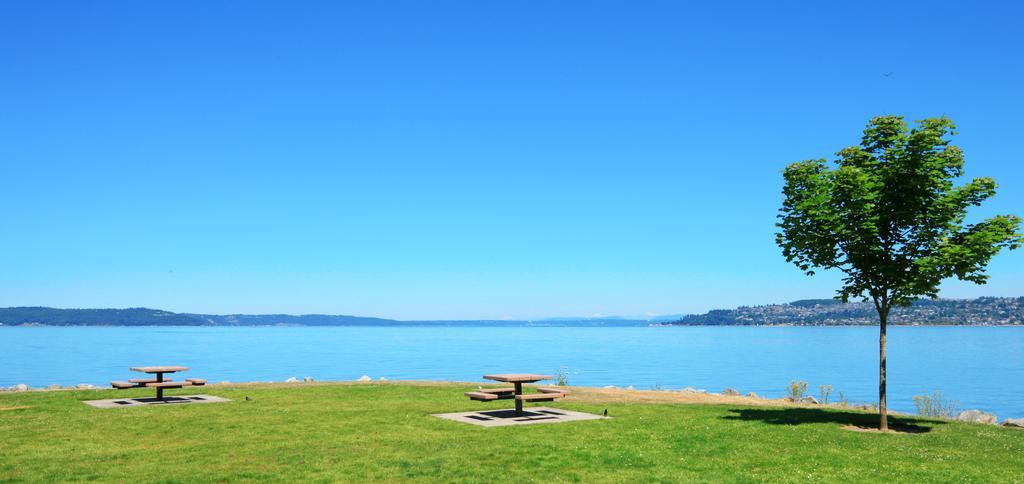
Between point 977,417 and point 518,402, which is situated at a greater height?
point 518,402

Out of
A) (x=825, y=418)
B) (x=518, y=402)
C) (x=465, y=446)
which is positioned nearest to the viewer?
(x=465, y=446)

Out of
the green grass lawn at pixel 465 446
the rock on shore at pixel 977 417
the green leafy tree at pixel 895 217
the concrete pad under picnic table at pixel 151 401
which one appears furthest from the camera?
the rock on shore at pixel 977 417

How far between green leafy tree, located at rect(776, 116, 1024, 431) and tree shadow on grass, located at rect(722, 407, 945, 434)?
0.69m

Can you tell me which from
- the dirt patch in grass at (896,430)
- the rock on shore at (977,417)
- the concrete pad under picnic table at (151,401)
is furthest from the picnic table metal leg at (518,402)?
the rock on shore at (977,417)

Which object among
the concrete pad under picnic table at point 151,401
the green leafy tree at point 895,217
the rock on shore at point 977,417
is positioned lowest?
the rock on shore at point 977,417

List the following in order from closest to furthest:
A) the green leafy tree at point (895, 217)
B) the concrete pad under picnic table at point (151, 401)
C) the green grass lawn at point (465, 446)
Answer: the green grass lawn at point (465, 446) → the green leafy tree at point (895, 217) → the concrete pad under picnic table at point (151, 401)

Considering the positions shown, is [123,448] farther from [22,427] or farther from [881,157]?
[881,157]

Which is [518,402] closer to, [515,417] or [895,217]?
[515,417]

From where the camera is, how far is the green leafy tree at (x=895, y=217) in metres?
18.9

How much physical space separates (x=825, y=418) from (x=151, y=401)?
21.2 m

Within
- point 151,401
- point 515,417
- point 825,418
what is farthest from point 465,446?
point 151,401

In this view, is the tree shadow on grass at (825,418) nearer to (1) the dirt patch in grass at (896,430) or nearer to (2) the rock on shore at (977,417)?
(1) the dirt patch in grass at (896,430)

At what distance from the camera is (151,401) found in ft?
81.0

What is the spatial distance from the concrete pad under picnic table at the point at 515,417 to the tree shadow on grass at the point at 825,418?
4279 millimetres
